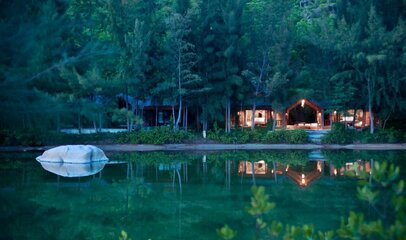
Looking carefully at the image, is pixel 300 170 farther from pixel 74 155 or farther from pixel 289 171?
pixel 74 155

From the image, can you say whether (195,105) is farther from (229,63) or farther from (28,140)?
(28,140)

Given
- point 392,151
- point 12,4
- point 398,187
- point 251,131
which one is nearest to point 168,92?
point 251,131

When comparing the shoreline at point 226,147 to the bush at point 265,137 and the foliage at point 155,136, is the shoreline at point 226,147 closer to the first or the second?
the foliage at point 155,136

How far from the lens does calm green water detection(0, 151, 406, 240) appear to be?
31.9ft

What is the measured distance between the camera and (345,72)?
84.3 ft

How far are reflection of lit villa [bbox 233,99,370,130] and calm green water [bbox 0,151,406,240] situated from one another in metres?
8.62

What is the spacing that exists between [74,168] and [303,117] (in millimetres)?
19547

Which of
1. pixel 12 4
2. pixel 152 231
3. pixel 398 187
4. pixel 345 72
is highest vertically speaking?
pixel 345 72

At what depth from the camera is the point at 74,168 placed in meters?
18.3

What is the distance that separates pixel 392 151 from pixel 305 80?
733cm

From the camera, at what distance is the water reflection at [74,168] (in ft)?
55.6

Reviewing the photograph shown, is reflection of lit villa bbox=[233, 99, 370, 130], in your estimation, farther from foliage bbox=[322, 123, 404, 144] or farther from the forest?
foliage bbox=[322, 123, 404, 144]

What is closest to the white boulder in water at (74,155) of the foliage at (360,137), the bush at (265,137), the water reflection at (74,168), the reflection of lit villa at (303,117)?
the water reflection at (74,168)

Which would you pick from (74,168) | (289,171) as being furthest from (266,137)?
(74,168)
